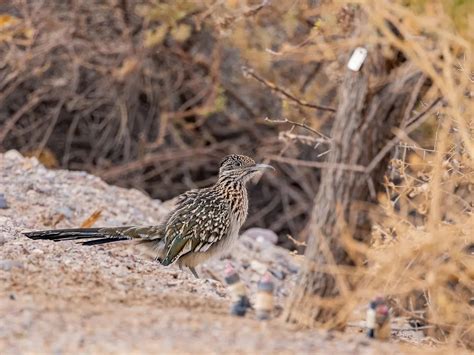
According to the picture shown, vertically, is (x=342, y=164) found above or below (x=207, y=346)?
above

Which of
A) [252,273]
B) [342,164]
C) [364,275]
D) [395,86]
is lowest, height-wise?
[252,273]

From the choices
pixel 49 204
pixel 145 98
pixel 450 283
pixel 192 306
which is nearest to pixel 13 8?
pixel 145 98

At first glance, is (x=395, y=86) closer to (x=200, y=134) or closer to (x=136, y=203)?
(x=136, y=203)

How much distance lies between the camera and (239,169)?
26.5 ft

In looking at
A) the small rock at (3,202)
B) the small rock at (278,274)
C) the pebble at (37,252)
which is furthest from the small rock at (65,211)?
the pebble at (37,252)

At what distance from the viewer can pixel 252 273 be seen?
358 inches

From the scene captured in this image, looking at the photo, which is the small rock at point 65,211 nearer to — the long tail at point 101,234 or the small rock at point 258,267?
the long tail at point 101,234

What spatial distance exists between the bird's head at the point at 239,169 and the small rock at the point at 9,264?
2.40 meters

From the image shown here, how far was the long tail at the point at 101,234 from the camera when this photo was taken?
6945 mm

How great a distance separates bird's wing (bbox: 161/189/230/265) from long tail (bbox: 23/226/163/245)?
12cm

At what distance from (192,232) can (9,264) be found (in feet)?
5.99

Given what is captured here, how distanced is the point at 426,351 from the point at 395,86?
1254 mm

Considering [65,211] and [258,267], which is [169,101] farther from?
[65,211]

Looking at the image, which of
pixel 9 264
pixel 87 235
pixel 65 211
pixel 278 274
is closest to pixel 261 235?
pixel 278 274
